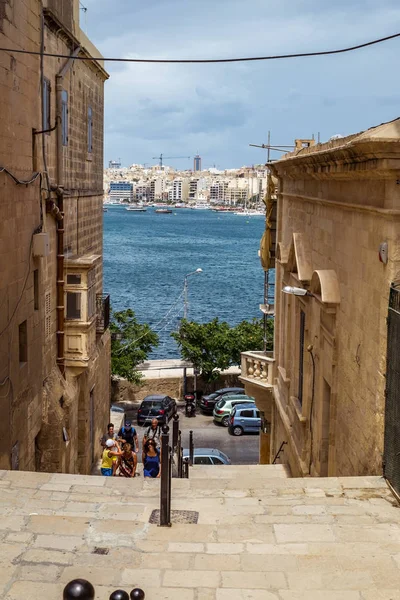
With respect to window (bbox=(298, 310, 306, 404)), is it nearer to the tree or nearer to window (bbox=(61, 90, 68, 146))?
window (bbox=(61, 90, 68, 146))

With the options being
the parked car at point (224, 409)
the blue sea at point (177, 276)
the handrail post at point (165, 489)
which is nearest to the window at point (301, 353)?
the handrail post at point (165, 489)

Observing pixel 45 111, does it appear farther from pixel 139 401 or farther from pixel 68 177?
pixel 139 401

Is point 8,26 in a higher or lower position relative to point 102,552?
higher

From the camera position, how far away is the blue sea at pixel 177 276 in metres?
65.8

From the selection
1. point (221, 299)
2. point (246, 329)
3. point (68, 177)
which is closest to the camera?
point (68, 177)

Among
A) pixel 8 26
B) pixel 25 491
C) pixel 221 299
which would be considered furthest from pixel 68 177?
pixel 221 299

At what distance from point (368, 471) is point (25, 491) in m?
3.45

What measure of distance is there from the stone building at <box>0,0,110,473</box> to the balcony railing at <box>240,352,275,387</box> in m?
3.40

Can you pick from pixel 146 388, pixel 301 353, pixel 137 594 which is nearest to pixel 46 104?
pixel 301 353

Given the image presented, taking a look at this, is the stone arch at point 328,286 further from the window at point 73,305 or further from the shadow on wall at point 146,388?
the shadow on wall at point 146,388

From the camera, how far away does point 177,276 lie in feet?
294

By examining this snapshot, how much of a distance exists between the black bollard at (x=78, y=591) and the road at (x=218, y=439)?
18.7m

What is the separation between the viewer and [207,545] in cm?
636

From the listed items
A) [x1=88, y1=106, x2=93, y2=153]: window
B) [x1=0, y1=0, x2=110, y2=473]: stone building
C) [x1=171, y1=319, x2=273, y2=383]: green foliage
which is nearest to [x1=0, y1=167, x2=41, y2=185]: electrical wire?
[x1=0, y1=0, x2=110, y2=473]: stone building
